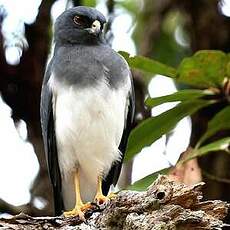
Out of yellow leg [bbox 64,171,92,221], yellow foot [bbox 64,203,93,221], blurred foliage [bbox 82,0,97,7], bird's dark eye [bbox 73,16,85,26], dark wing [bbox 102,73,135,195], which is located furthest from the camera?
blurred foliage [bbox 82,0,97,7]

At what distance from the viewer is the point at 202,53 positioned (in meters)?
5.71

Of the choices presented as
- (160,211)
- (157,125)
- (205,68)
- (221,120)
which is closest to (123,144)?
(157,125)

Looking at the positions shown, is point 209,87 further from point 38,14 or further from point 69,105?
point 38,14

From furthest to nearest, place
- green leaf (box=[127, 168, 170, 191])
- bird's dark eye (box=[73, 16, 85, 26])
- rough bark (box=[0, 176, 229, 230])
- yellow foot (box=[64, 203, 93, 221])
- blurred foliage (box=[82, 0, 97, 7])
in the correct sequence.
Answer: blurred foliage (box=[82, 0, 97, 7])
bird's dark eye (box=[73, 16, 85, 26])
green leaf (box=[127, 168, 170, 191])
yellow foot (box=[64, 203, 93, 221])
rough bark (box=[0, 176, 229, 230])

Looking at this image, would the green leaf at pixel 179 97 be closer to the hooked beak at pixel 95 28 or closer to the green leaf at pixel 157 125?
the green leaf at pixel 157 125

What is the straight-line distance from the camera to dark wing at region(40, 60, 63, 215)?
6.01m

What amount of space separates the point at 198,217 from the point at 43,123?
2.16m

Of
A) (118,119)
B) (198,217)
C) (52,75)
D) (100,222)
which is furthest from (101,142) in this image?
(198,217)

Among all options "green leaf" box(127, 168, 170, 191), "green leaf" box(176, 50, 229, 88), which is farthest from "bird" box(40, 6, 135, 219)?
"green leaf" box(176, 50, 229, 88)

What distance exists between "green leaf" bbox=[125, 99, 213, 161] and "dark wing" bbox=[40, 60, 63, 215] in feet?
1.87

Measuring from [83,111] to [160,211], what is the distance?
1.65 metres

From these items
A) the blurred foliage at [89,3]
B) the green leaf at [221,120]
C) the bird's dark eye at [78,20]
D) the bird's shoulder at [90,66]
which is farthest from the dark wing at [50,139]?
the blurred foliage at [89,3]

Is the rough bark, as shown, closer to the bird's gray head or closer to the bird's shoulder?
the bird's shoulder

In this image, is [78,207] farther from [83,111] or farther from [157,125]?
[157,125]
